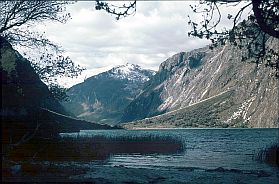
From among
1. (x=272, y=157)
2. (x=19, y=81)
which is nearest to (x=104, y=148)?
(x=272, y=157)

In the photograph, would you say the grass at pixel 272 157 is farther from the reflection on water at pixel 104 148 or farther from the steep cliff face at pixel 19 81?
the steep cliff face at pixel 19 81

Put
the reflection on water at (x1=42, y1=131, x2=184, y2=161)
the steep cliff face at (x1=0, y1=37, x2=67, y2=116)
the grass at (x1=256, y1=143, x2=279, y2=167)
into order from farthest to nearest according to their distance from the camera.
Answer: the reflection on water at (x1=42, y1=131, x2=184, y2=161), the grass at (x1=256, y1=143, x2=279, y2=167), the steep cliff face at (x1=0, y1=37, x2=67, y2=116)

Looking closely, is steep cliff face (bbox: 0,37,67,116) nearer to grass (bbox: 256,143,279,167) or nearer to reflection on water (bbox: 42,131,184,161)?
reflection on water (bbox: 42,131,184,161)

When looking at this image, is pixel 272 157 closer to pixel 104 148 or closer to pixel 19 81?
pixel 104 148

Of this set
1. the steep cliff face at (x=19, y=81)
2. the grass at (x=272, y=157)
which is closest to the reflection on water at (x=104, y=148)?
the grass at (x=272, y=157)

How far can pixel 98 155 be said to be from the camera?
51688 mm

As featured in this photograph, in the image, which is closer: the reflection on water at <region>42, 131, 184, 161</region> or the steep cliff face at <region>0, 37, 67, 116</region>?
the steep cliff face at <region>0, 37, 67, 116</region>

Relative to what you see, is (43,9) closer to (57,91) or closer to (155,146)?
(57,91)

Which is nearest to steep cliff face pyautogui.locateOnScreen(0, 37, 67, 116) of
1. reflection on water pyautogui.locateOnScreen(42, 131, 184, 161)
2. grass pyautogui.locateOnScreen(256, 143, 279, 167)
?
reflection on water pyautogui.locateOnScreen(42, 131, 184, 161)

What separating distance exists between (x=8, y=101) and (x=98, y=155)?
38.1 meters

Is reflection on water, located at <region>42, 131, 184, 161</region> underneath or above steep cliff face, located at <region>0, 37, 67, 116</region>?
underneath

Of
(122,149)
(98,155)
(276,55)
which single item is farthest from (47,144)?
(276,55)

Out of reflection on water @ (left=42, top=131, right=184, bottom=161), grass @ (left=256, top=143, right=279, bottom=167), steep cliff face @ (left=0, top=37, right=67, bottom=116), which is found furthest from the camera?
reflection on water @ (left=42, top=131, right=184, bottom=161)

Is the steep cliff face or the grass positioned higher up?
the steep cliff face
